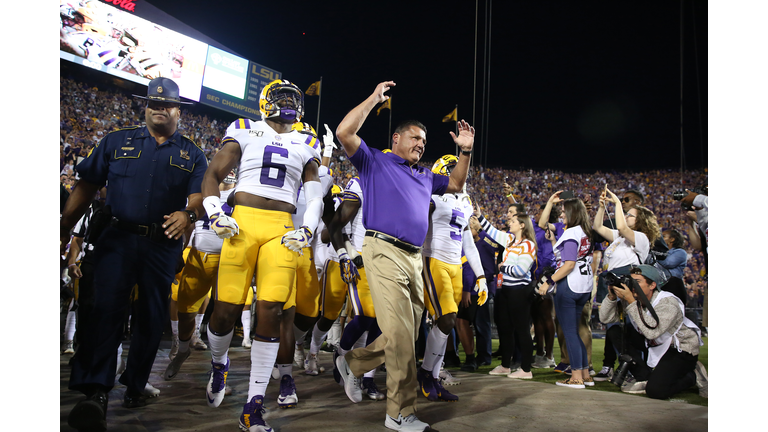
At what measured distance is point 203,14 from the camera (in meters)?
24.5

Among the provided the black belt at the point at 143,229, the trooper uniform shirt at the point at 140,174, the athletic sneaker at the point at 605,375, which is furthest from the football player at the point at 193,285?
the athletic sneaker at the point at 605,375

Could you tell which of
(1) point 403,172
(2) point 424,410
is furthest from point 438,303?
(1) point 403,172

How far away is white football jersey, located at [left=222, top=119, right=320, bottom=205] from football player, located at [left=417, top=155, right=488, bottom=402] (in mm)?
1447

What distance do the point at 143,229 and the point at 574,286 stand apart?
4020 mm

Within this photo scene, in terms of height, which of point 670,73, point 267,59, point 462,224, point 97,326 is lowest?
point 97,326

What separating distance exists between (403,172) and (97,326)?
221 centimetres

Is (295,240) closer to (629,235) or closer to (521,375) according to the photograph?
(521,375)

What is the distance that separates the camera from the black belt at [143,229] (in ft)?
9.98

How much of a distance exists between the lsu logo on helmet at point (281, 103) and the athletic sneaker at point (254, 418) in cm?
185

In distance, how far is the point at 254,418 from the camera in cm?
260

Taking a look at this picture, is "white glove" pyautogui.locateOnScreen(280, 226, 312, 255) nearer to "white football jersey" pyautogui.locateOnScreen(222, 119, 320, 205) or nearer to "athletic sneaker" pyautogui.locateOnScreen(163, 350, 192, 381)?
Answer: "white football jersey" pyautogui.locateOnScreen(222, 119, 320, 205)

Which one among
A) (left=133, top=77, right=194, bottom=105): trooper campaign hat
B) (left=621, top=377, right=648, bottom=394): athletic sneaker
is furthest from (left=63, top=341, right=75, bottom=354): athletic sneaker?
(left=621, top=377, right=648, bottom=394): athletic sneaker

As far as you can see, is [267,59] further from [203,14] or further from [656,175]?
[656,175]

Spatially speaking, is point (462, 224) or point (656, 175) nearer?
point (462, 224)
